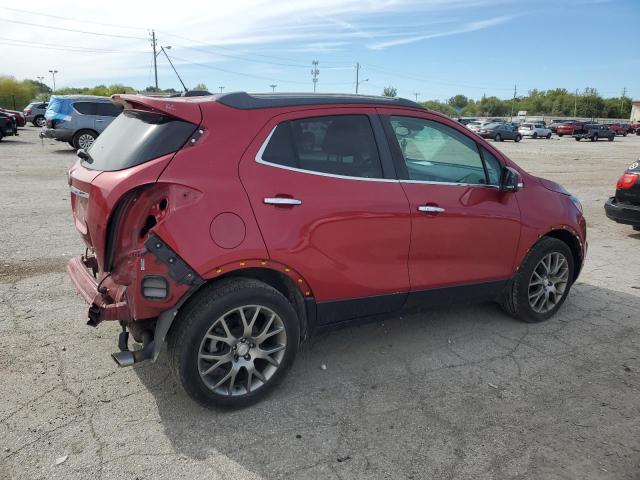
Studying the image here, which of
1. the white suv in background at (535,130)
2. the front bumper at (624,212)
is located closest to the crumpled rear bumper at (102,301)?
the front bumper at (624,212)

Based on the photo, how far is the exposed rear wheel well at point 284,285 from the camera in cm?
319

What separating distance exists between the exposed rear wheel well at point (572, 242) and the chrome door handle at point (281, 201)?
2.56 meters

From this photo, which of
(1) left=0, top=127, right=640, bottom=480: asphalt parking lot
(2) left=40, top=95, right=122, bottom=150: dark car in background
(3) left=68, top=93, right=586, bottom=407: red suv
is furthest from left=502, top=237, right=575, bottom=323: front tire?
(2) left=40, top=95, right=122, bottom=150: dark car in background

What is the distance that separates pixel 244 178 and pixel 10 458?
1.90 m

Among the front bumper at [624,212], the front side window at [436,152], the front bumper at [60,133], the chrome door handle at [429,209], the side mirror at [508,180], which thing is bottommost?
the front bumper at [624,212]

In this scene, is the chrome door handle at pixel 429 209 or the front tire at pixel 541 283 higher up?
the chrome door handle at pixel 429 209

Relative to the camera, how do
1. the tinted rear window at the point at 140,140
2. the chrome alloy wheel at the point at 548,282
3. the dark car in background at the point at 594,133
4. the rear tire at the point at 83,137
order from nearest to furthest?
the tinted rear window at the point at 140,140, the chrome alloy wheel at the point at 548,282, the rear tire at the point at 83,137, the dark car in background at the point at 594,133

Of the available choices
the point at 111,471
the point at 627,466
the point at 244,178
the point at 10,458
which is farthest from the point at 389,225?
the point at 10,458

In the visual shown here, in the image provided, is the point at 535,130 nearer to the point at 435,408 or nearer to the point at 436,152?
the point at 436,152

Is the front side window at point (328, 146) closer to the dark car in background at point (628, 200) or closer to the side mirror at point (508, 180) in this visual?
the side mirror at point (508, 180)

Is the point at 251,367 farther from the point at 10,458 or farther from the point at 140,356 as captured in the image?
the point at 10,458

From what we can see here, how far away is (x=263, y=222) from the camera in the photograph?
304 cm

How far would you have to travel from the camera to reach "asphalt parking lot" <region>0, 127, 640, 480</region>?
2.73 metres

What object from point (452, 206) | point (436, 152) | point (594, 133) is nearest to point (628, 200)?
point (436, 152)
